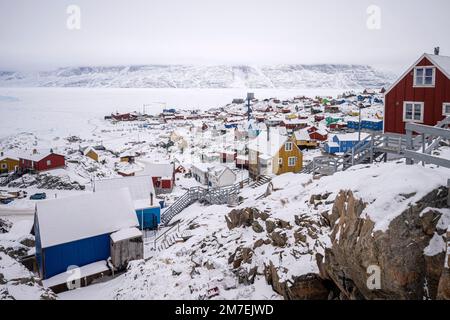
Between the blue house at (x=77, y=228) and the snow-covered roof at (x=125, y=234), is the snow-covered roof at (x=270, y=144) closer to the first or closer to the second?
the blue house at (x=77, y=228)

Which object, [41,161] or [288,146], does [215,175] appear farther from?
[41,161]

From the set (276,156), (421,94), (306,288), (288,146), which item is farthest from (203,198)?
(306,288)

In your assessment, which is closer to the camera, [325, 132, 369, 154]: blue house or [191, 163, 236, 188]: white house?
[191, 163, 236, 188]: white house

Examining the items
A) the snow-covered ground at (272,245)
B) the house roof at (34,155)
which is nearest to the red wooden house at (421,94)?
the snow-covered ground at (272,245)

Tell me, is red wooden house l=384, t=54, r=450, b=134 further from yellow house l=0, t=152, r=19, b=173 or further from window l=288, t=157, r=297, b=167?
yellow house l=0, t=152, r=19, b=173

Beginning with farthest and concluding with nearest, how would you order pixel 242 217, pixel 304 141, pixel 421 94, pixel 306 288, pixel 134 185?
pixel 304 141, pixel 134 185, pixel 421 94, pixel 242 217, pixel 306 288

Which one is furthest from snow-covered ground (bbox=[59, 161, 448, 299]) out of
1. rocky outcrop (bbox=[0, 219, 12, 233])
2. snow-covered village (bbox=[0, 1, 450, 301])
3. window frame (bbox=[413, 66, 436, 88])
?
rocky outcrop (bbox=[0, 219, 12, 233])
